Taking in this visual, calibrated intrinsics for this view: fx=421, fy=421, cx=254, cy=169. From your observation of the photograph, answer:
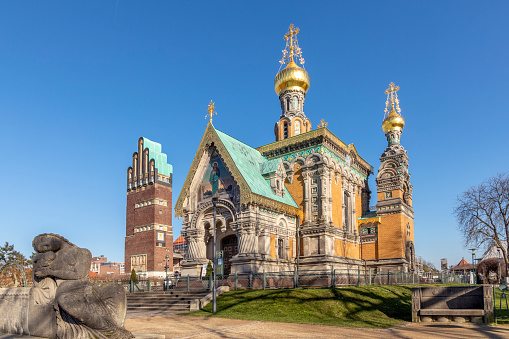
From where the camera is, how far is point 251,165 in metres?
30.2

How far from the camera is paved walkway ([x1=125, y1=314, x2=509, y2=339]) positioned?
1188 centimetres

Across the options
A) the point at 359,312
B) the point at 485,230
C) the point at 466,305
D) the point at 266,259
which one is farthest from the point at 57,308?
the point at 485,230

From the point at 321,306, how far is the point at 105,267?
13621cm

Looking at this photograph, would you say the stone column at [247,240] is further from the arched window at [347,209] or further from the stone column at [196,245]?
the arched window at [347,209]

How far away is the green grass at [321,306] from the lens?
1566 cm

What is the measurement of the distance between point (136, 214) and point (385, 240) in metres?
48.4

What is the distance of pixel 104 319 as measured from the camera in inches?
276

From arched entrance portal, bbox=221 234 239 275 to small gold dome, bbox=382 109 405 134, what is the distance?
21.3 metres

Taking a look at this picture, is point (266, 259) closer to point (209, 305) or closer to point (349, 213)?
point (209, 305)

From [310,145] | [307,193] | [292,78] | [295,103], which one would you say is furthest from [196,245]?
[292,78]

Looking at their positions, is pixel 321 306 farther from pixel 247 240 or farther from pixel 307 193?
pixel 307 193

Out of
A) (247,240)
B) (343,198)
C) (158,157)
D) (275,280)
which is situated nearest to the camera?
(275,280)

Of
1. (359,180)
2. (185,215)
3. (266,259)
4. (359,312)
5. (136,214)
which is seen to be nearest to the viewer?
(359,312)

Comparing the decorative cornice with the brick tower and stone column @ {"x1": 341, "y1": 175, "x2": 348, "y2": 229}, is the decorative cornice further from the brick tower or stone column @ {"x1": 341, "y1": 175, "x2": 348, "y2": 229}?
the brick tower
